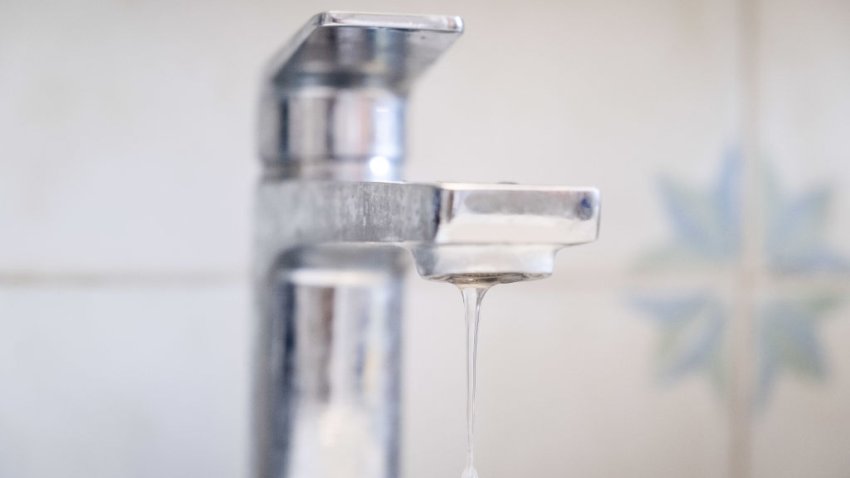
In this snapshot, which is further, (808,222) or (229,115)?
(808,222)

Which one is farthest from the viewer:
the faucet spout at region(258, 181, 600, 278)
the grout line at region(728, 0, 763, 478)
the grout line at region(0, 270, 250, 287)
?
the grout line at region(728, 0, 763, 478)

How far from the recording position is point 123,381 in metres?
0.48

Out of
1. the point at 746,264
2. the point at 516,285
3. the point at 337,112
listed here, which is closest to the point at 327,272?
the point at 337,112

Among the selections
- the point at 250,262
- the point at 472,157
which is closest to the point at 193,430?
the point at 250,262

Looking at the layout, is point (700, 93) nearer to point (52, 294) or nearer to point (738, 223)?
point (738, 223)

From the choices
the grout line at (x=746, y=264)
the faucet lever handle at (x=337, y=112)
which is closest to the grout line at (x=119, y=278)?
the faucet lever handle at (x=337, y=112)

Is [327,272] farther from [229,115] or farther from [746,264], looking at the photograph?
[746,264]

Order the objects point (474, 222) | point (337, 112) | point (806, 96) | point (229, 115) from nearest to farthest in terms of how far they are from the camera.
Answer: point (474, 222)
point (337, 112)
point (229, 115)
point (806, 96)

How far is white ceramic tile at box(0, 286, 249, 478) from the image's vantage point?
471 mm

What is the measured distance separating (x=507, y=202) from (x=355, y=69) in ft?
0.40

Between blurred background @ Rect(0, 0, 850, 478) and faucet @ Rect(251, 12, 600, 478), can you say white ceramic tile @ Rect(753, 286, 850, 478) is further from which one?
faucet @ Rect(251, 12, 600, 478)

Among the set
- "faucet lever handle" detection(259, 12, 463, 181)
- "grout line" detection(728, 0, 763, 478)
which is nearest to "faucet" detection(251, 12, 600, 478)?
"faucet lever handle" detection(259, 12, 463, 181)

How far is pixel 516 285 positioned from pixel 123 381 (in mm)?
225

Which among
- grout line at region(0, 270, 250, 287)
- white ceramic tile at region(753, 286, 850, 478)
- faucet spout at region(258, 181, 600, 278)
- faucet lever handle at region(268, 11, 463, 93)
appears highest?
faucet lever handle at region(268, 11, 463, 93)
